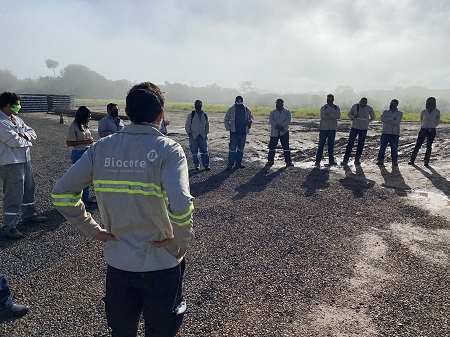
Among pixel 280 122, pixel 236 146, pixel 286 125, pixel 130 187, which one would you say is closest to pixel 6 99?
pixel 130 187

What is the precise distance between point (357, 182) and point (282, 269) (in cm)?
524

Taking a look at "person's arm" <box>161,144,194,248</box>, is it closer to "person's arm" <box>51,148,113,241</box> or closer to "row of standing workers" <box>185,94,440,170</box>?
"person's arm" <box>51,148,113,241</box>

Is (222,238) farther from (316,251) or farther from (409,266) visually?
(409,266)

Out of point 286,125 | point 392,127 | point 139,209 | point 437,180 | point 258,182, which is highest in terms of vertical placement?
point 392,127

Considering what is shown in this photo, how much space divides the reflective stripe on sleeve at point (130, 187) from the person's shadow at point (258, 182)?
5.28 meters

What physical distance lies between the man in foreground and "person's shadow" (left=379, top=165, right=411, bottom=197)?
271 inches

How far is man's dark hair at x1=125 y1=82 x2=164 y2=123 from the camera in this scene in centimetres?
196

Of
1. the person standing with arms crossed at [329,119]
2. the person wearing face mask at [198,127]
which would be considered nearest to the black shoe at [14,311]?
the person wearing face mask at [198,127]

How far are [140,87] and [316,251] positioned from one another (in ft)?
11.7

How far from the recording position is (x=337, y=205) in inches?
267

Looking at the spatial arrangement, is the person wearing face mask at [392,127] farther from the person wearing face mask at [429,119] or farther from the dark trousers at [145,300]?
the dark trousers at [145,300]

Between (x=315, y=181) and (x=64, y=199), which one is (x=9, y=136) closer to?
(x=64, y=199)

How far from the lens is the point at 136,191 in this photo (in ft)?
6.32

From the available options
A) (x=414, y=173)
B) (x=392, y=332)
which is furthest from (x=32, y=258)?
(x=414, y=173)
